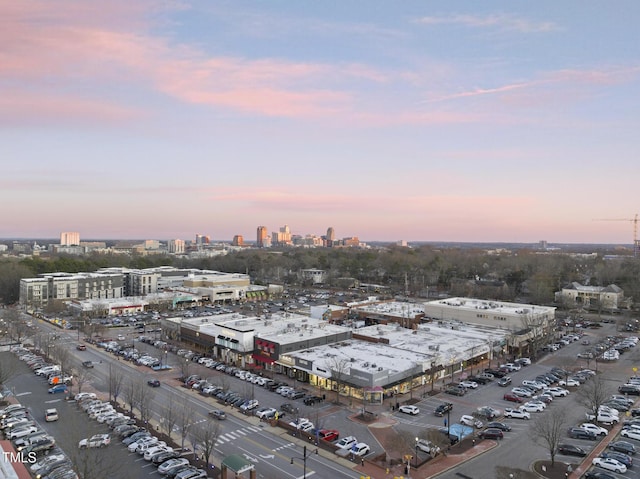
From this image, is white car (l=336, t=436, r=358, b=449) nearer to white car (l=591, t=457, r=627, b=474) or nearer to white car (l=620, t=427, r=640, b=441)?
white car (l=591, t=457, r=627, b=474)

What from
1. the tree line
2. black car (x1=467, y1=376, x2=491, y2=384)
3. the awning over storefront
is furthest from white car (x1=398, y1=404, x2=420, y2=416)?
the tree line

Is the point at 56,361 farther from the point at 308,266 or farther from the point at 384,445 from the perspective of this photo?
the point at 308,266

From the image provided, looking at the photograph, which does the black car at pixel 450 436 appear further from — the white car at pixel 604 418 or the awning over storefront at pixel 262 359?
the awning over storefront at pixel 262 359

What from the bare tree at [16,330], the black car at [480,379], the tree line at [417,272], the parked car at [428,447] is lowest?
the black car at [480,379]

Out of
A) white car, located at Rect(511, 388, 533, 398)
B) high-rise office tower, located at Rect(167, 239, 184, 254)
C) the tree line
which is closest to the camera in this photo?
white car, located at Rect(511, 388, 533, 398)

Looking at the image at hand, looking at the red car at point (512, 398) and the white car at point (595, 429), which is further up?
the white car at point (595, 429)

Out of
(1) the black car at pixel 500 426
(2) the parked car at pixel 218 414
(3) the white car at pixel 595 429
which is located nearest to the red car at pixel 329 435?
(2) the parked car at pixel 218 414

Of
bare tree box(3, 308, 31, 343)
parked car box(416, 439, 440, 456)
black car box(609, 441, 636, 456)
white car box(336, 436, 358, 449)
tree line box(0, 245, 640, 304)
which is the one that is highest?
tree line box(0, 245, 640, 304)
